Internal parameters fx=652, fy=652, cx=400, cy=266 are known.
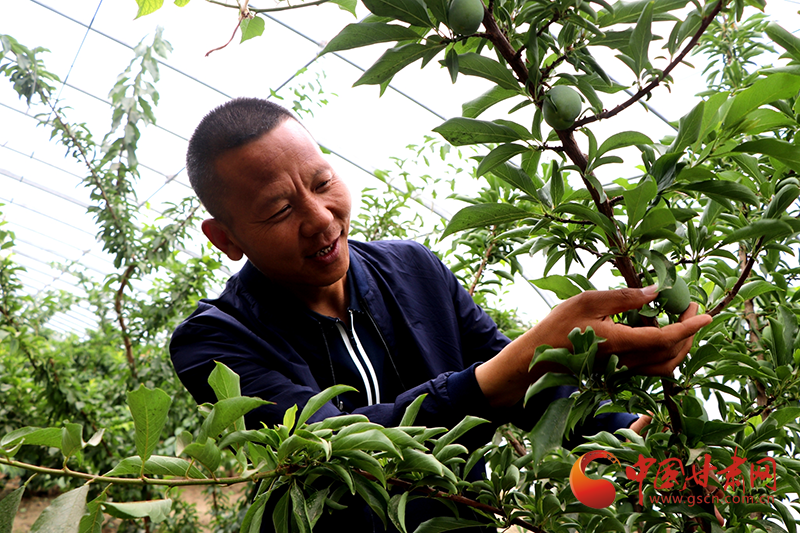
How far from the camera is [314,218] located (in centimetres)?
131

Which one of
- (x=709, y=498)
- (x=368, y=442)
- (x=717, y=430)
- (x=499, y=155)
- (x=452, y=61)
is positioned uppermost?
(x=452, y=61)

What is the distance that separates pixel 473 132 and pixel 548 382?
1.13 ft

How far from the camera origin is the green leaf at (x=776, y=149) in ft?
2.69

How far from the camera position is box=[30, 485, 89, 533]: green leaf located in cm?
68

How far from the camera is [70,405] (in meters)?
3.81

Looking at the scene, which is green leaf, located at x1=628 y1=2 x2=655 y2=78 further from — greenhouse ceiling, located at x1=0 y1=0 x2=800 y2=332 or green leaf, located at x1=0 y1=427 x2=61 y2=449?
greenhouse ceiling, located at x1=0 y1=0 x2=800 y2=332

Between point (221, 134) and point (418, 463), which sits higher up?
point (221, 134)

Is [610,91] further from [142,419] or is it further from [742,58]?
[742,58]

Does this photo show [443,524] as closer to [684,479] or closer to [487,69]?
[684,479]

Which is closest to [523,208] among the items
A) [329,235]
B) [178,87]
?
[329,235]

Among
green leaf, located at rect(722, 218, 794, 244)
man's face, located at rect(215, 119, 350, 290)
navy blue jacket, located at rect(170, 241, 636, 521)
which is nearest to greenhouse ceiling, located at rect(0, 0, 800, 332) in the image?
navy blue jacket, located at rect(170, 241, 636, 521)

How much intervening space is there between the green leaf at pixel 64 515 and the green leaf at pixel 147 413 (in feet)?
0.24

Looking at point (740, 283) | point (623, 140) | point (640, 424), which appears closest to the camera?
point (623, 140)

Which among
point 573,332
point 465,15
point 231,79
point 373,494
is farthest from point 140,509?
point 231,79
